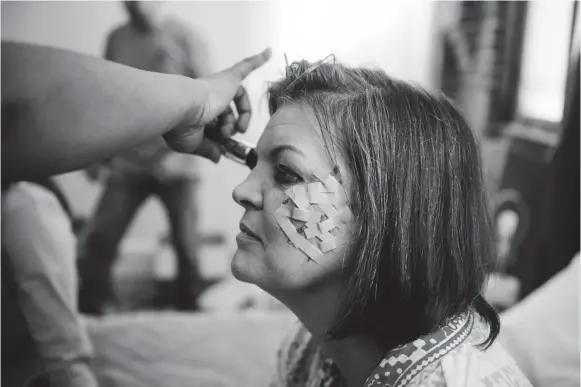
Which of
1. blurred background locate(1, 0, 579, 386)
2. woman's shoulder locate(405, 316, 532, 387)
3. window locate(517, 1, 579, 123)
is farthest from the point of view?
window locate(517, 1, 579, 123)

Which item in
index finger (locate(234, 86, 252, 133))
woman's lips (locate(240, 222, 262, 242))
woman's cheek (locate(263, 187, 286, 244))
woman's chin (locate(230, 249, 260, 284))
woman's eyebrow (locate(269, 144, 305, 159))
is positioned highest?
index finger (locate(234, 86, 252, 133))

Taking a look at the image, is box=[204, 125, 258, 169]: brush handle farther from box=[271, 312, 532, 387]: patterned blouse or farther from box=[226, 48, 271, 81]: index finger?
box=[271, 312, 532, 387]: patterned blouse

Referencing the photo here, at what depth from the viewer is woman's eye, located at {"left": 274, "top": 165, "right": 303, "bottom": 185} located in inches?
23.9

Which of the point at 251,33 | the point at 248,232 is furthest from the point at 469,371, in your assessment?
the point at 251,33

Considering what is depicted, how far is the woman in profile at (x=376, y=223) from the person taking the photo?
0.60 metres

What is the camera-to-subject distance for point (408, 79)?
0.69m

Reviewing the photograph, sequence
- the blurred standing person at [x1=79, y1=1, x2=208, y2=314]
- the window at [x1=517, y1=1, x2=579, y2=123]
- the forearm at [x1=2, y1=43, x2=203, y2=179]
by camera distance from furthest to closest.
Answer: the window at [x1=517, y1=1, x2=579, y2=123] < the blurred standing person at [x1=79, y1=1, x2=208, y2=314] < the forearm at [x1=2, y1=43, x2=203, y2=179]

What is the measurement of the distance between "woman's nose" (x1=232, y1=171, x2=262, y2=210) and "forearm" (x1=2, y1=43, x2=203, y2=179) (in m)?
0.15

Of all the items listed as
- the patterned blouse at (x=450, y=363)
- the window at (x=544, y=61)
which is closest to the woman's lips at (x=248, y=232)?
the patterned blouse at (x=450, y=363)

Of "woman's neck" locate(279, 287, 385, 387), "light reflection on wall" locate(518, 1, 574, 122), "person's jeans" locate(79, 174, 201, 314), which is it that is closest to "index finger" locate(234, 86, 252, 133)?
"woman's neck" locate(279, 287, 385, 387)

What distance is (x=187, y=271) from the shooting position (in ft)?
5.81

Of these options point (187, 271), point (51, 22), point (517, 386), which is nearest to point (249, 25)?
point (51, 22)

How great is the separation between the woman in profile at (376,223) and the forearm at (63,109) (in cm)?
17

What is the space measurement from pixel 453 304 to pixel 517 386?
12cm
